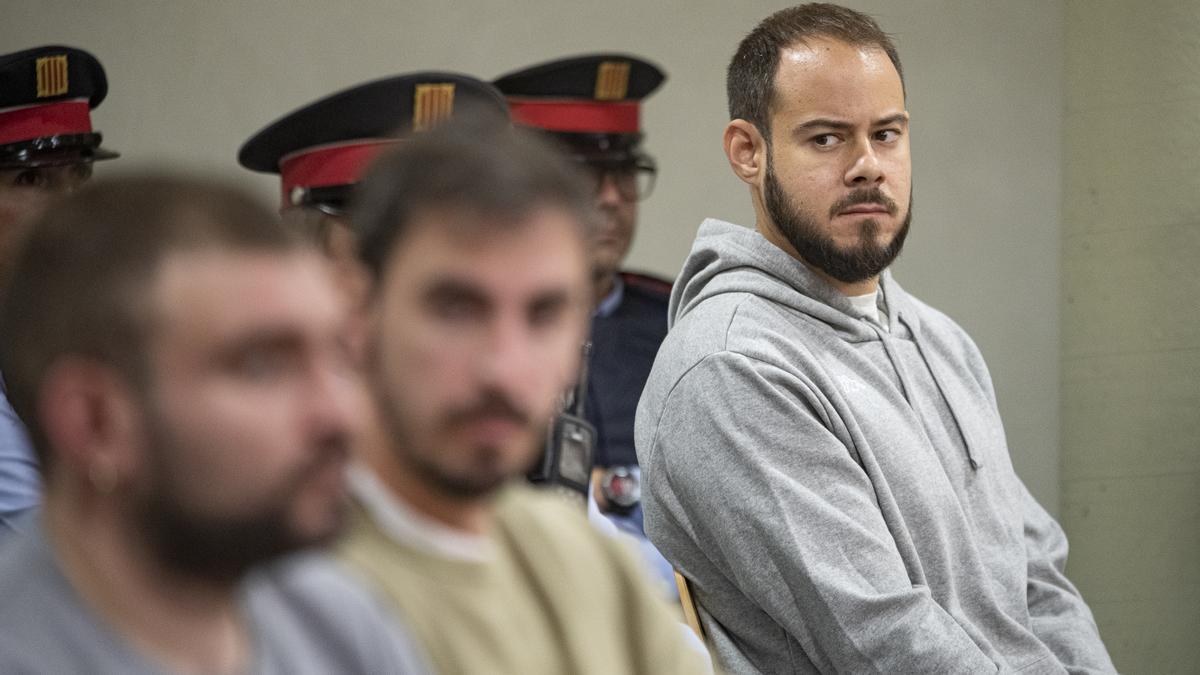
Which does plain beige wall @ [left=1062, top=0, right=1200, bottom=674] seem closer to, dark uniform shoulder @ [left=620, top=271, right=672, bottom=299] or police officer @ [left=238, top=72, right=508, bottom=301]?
dark uniform shoulder @ [left=620, top=271, right=672, bottom=299]

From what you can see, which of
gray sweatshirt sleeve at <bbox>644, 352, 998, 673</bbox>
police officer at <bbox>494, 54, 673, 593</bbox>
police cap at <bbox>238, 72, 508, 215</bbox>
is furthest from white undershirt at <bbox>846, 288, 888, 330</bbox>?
police officer at <bbox>494, 54, 673, 593</bbox>

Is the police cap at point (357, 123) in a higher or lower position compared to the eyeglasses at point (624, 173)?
higher

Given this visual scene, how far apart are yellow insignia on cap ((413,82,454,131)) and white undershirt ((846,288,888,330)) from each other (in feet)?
2.05

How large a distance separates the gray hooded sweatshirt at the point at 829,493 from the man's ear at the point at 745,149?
0.28 ft

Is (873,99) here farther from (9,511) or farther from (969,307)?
(969,307)

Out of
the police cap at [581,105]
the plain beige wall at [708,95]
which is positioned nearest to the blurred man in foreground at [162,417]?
the police cap at [581,105]

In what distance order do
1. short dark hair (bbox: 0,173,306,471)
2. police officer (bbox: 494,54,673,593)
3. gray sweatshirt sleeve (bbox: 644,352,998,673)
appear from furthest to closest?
police officer (bbox: 494,54,673,593), gray sweatshirt sleeve (bbox: 644,352,998,673), short dark hair (bbox: 0,173,306,471)

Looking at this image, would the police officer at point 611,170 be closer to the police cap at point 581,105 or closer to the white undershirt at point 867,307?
the police cap at point 581,105

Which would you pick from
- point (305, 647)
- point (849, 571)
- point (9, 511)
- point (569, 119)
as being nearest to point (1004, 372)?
point (569, 119)

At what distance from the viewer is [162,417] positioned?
23.3 inches

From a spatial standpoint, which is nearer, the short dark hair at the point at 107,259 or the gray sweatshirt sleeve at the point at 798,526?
the short dark hair at the point at 107,259

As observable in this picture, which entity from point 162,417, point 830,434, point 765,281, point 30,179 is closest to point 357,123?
point 765,281

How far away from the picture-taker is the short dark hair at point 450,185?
700 millimetres

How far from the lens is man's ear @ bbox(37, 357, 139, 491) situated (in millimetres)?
597
